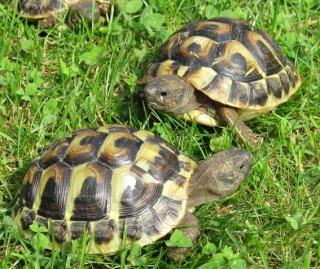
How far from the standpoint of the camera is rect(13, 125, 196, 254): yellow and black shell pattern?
397 cm

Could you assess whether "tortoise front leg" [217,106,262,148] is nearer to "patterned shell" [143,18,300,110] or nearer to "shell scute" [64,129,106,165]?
"patterned shell" [143,18,300,110]

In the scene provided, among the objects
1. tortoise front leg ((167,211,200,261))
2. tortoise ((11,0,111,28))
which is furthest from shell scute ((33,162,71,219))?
tortoise ((11,0,111,28))

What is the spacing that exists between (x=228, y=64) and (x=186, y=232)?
1.46 metres

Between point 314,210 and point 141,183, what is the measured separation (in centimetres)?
123

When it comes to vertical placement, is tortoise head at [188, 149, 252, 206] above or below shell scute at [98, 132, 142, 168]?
below

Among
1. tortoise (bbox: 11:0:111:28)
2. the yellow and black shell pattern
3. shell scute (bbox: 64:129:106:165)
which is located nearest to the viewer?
the yellow and black shell pattern

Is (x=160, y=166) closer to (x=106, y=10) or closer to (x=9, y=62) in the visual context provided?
(x=9, y=62)

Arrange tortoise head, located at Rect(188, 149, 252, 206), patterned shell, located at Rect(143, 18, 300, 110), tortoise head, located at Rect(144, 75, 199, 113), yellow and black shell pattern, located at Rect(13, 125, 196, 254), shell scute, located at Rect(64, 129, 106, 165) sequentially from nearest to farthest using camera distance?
Answer: 1. yellow and black shell pattern, located at Rect(13, 125, 196, 254)
2. shell scute, located at Rect(64, 129, 106, 165)
3. tortoise head, located at Rect(188, 149, 252, 206)
4. tortoise head, located at Rect(144, 75, 199, 113)
5. patterned shell, located at Rect(143, 18, 300, 110)

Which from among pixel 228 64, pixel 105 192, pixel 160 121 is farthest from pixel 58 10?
pixel 105 192

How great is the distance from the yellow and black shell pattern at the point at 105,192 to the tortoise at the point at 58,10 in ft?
6.66

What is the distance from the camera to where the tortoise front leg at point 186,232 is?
4047 millimetres

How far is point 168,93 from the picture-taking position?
4.84 m

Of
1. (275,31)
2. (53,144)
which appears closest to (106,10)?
(275,31)

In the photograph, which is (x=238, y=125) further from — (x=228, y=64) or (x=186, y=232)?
(x=186, y=232)
